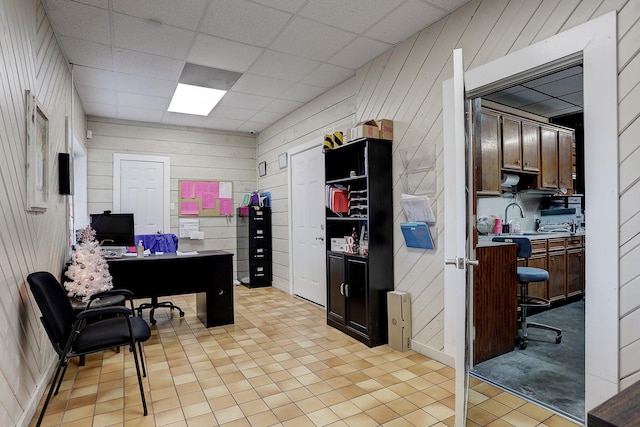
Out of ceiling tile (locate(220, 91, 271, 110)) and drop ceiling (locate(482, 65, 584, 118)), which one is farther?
ceiling tile (locate(220, 91, 271, 110))

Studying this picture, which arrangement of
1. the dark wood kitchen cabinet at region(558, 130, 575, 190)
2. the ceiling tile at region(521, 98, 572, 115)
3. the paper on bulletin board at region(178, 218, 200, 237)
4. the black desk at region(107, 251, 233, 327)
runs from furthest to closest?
the paper on bulletin board at region(178, 218, 200, 237), the dark wood kitchen cabinet at region(558, 130, 575, 190), the ceiling tile at region(521, 98, 572, 115), the black desk at region(107, 251, 233, 327)

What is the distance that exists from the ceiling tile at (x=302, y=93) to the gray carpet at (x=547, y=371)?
3.63 m

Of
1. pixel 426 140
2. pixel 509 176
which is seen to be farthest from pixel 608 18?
pixel 509 176

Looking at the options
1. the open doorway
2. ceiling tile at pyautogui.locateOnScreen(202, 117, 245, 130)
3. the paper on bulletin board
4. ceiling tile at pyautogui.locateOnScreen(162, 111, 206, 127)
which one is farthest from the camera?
the paper on bulletin board

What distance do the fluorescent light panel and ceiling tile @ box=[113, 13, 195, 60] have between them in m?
0.96

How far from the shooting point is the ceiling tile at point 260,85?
13.9 feet

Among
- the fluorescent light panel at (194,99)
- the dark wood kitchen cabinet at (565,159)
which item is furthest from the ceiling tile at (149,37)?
the dark wood kitchen cabinet at (565,159)

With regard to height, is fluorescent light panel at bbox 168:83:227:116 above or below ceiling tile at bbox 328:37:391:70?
below

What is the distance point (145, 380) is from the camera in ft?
9.05

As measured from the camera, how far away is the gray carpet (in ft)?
7.89

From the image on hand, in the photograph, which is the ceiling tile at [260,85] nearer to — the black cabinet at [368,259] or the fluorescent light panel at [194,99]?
the fluorescent light panel at [194,99]

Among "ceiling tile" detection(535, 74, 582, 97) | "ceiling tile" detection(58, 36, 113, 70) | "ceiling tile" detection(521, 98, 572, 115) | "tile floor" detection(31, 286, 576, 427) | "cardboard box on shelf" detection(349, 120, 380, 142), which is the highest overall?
"ceiling tile" detection(58, 36, 113, 70)

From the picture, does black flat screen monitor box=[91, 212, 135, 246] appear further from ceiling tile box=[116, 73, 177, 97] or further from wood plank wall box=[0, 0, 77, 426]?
ceiling tile box=[116, 73, 177, 97]

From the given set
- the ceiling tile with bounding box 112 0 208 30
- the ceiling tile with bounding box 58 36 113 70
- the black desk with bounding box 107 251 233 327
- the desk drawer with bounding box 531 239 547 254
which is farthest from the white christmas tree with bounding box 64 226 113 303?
the desk drawer with bounding box 531 239 547 254
